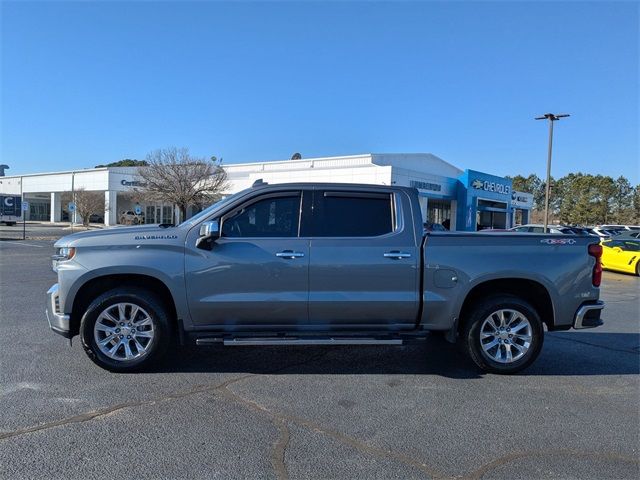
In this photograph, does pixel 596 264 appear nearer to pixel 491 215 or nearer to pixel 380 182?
pixel 380 182

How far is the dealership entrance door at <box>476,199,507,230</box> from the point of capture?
4375cm

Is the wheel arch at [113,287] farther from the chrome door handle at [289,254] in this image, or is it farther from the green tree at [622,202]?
the green tree at [622,202]

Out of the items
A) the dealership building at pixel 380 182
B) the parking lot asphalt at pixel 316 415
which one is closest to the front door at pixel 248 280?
the parking lot asphalt at pixel 316 415

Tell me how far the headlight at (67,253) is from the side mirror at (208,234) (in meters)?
1.27

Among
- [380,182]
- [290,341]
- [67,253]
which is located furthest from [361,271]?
[380,182]

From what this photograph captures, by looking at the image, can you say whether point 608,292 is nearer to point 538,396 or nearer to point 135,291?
point 538,396

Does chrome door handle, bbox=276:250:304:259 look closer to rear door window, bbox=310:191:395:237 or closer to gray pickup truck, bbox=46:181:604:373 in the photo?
gray pickup truck, bbox=46:181:604:373

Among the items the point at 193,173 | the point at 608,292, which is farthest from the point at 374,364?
the point at 193,173

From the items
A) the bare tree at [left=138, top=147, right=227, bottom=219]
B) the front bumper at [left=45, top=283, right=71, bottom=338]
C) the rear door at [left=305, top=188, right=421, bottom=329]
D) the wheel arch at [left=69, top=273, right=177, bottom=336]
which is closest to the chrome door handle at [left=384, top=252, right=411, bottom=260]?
the rear door at [left=305, top=188, right=421, bottom=329]

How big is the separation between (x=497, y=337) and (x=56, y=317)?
15.1 ft

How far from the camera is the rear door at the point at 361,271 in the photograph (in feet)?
16.5

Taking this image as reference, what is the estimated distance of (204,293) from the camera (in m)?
4.99

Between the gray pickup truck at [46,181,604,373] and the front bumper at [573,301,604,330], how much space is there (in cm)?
1

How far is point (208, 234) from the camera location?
16.1 ft
